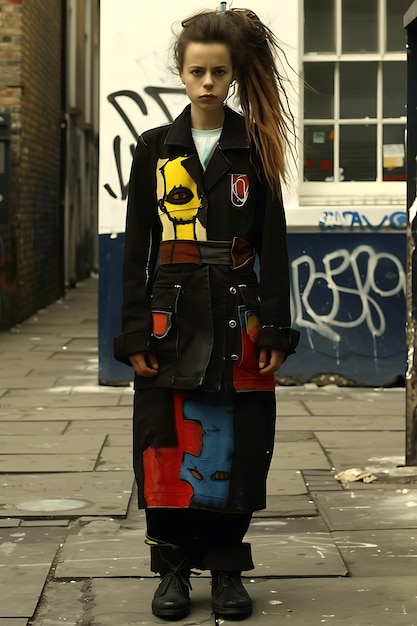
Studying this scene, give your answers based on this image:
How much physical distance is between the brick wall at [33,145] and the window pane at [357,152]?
17.5 feet

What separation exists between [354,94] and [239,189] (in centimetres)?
579

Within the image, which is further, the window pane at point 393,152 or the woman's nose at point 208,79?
the window pane at point 393,152

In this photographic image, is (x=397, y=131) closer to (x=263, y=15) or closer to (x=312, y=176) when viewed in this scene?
(x=312, y=176)

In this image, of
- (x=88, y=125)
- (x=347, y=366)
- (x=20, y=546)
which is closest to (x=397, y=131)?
(x=347, y=366)

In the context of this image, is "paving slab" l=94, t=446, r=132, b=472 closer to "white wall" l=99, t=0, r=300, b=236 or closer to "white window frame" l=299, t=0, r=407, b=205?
"white wall" l=99, t=0, r=300, b=236

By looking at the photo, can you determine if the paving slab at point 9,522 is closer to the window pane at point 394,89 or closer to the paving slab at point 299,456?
the paving slab at point 299,456

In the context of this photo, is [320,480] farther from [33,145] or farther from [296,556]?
[33,145]

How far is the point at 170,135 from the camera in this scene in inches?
165

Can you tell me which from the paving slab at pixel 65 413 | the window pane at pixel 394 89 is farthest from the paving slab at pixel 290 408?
the window pane at pixel 394 89

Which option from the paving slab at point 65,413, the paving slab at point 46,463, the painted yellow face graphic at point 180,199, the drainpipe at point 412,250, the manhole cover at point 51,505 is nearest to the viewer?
the painted yellow face graphic at point 180,199

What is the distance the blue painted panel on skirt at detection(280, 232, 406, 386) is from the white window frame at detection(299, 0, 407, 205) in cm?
31

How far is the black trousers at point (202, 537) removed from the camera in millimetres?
4184

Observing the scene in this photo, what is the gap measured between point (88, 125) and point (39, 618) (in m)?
21.3

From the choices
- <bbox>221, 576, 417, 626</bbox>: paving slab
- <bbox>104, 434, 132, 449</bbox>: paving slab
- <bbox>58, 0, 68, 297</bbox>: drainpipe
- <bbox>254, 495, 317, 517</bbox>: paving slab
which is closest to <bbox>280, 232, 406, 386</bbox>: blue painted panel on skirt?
<bbox>104, 434, 132, 449</bbox>: paving slab
